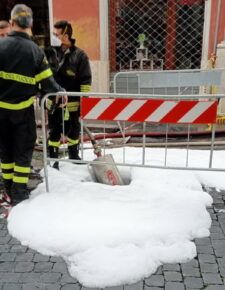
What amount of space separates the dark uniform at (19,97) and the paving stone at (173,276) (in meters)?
1.91

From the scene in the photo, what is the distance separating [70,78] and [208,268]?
291 centimetres

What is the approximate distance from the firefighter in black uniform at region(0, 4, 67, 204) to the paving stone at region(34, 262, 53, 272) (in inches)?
44.0

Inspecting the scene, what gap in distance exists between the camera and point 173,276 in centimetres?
322

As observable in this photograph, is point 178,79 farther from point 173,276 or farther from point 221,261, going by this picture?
point 173,276

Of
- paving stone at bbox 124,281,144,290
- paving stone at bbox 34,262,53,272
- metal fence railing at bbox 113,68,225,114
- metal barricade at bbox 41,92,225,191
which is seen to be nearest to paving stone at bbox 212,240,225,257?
paving stone at bbox 124,281,144,290

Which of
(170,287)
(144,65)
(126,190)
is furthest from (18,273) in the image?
(144,65)

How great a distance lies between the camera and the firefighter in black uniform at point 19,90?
399 cm

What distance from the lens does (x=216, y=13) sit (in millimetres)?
8258

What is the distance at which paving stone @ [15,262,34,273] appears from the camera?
3.35m

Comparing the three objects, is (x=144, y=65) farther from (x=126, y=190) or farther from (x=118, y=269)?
(x=118, y=269)

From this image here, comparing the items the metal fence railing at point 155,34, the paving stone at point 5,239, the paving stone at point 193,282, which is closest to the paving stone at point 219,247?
the paving stone at point 193,282

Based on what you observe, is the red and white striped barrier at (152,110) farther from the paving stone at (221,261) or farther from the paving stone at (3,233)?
the paving stone at (3,233)

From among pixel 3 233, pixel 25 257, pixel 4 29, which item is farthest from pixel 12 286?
pixel 4 29

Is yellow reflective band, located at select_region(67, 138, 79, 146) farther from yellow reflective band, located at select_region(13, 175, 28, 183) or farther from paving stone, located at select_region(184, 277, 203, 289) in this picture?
paving stone, located at select_region(184, 277, 203, 289)
